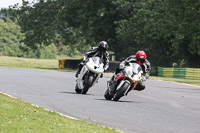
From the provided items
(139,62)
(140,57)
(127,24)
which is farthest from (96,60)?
(127,24)

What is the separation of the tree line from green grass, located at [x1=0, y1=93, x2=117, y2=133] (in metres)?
35.9

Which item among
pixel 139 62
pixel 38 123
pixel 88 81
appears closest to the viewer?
pixel 38 123

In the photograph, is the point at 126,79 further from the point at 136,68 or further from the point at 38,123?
the point at 38,123

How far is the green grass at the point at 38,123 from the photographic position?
8.61 metres

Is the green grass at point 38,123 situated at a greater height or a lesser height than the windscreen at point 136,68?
lesser

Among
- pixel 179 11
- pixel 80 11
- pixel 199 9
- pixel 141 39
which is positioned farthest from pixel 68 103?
pixel 80 11

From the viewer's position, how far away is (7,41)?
125 metres

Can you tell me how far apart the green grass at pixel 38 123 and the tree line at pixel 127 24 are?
118 ft

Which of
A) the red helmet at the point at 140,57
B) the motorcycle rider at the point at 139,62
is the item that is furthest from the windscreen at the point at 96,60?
the red helmet at the point at 140,57

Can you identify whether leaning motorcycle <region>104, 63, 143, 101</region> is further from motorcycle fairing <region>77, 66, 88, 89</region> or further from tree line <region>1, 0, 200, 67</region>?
tree line <region>1, 0, 200, 67</region>

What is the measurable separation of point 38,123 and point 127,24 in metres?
47.2

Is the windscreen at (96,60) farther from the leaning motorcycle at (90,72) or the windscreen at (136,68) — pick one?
the windscreen at (136,68)

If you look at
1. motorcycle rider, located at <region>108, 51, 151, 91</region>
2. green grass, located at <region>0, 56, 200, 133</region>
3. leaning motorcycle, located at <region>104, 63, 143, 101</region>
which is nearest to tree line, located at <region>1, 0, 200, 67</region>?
→ motorcycle rider, located at <region>108, 51, 151, 91</region>

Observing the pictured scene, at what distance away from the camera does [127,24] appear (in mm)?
56125
